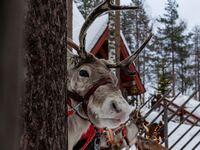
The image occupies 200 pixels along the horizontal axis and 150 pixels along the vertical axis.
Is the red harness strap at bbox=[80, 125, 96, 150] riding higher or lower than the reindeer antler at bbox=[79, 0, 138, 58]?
lower

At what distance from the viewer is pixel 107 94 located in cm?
360

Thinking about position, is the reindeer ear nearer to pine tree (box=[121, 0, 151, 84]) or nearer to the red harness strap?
the red harness strap

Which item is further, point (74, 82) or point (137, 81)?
point (137, 81)

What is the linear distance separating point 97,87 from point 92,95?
8cm

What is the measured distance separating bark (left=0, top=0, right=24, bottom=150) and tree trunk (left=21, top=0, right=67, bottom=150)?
63cm

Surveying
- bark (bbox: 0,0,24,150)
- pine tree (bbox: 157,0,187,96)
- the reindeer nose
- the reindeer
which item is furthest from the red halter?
pine tree (bbox: 157,0,187,96)

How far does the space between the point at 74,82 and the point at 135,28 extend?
48.1m

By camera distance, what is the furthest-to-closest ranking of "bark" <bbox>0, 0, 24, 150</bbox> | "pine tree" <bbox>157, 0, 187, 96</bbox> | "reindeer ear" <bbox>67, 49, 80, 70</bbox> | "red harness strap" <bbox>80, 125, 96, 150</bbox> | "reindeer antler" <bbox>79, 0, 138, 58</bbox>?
"pine tree" <bbox>157, 0, 187, 96</bbox> → "reindeer ear" <bbox>67, 49, 80, 70</bbox> → "reindeer antler" <bbox>79, 0, 138, 58</bbox> → "red harness strap" <bbox>80, 125, 96, 150</bbox> → "bark" <bbox>0, 0, 24, 150</bbox>

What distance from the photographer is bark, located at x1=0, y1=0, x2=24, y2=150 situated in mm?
698

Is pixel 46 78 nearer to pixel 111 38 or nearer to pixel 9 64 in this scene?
pixel 9 64

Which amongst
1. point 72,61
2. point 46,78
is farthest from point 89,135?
point 46,78

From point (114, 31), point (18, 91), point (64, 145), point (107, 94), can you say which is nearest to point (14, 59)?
point (18, 91)

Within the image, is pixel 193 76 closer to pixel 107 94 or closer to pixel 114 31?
pixel 114 31

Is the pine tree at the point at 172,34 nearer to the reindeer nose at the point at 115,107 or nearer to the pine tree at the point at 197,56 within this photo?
the pine tree at the point at 197,56
